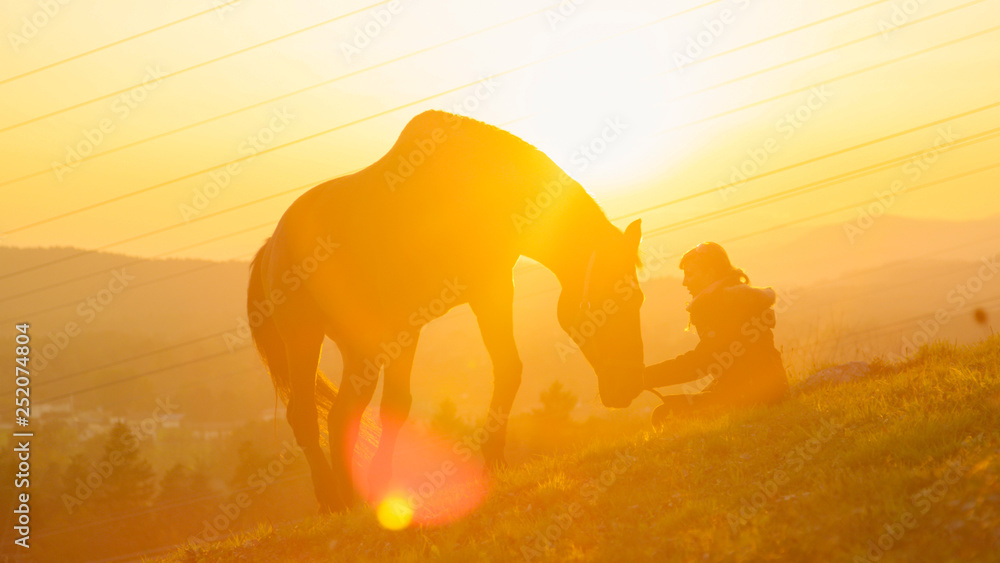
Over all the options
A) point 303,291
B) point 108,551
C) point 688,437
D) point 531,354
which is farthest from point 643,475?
point 531,354

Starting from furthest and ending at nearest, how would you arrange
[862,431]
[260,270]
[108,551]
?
[108,551]
[260,270]
[862,431]

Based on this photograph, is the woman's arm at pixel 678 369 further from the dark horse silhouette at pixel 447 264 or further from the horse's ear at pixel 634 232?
the horse's ear at pixel 634 232

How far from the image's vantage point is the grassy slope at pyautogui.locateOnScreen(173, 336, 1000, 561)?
172 inches

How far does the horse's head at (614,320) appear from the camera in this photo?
7.61 m

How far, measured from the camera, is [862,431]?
20.0ft

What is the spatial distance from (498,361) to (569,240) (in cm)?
172

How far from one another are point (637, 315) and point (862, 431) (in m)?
2.55

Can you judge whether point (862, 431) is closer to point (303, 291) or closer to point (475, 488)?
point (475, 488)
